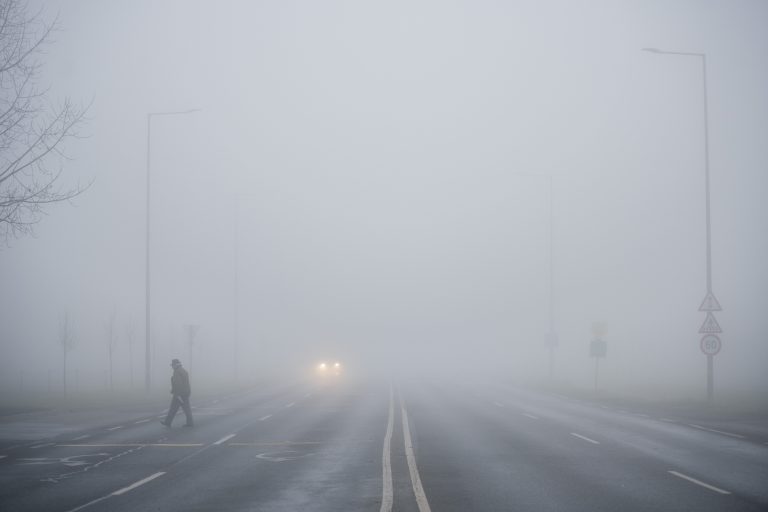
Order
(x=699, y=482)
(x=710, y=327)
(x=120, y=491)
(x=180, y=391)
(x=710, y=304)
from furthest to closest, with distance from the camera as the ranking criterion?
(x=710, y=304) < (x=710, y=327) < (x=180, y=391) < (x=699, y=482) < (x=120, y=491)

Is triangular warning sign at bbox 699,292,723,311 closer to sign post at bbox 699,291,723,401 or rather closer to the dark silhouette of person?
sign post at bbox 699,291,723,401

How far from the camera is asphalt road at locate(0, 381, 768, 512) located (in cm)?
1102

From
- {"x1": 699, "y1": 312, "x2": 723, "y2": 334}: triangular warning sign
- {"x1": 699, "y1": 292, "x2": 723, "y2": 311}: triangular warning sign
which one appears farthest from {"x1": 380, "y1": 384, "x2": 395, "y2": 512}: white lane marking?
{"x1": 699, "y1": 292, "x2": 723, "y2": 311}: triangular warning sign

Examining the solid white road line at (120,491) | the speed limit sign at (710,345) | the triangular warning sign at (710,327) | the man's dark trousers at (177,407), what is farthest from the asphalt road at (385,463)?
the triangular warning sign at (710,327)

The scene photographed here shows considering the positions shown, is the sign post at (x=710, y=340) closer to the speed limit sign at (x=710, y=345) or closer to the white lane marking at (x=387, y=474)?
the speed limit sign at (x=710, y=345)

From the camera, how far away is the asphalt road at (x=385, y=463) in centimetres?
1102

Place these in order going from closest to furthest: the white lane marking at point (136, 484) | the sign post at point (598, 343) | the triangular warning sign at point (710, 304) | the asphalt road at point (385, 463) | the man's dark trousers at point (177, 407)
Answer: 1. the asphalt road at point (385, 463)
2. the white lane marking at point (136, 484)
3. the man's dark trousers at point (177, 407)
4. the triangular warning sign at point (710, 304)
5. the sign post at point (598, 343)

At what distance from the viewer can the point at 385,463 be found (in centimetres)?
1495

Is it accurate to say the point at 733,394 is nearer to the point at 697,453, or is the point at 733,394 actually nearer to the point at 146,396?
the point at 697,453

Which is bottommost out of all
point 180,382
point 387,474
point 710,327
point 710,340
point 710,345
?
point 387,474

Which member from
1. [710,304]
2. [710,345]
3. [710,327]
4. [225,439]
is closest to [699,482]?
[225,439]

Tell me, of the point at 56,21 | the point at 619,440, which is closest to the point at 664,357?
the point at 619,440

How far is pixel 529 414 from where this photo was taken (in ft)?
90.7

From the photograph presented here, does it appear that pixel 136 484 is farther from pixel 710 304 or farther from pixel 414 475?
pixel 710 304
